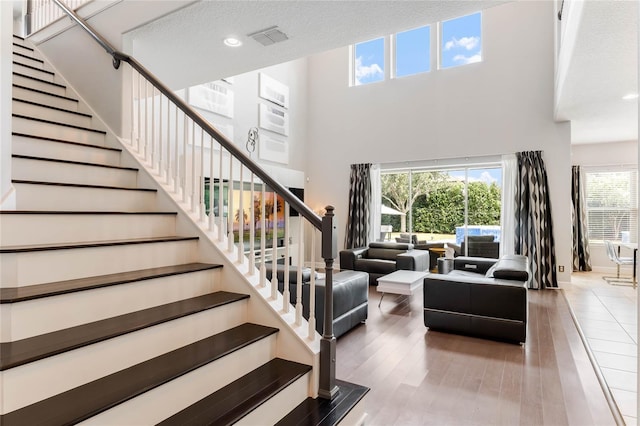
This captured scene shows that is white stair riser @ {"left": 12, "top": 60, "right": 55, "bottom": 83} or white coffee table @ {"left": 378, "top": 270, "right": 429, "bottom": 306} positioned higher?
white stair riser @ {"left": 12, "top": 60, "right": 55, "bottom": 83}

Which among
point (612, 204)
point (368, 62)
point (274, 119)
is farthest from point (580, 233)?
point (274, 119)

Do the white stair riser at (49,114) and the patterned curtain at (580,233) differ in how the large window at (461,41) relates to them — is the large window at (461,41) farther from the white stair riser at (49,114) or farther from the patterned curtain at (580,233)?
the white stair riser at (49,114)

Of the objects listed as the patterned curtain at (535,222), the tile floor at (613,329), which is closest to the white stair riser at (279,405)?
the tile floor at (613,329)

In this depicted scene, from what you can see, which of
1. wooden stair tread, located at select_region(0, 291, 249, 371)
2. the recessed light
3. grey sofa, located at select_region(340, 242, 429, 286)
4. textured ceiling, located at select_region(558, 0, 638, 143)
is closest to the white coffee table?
grey sofa, located at select_region(340, 242, 429, 286)

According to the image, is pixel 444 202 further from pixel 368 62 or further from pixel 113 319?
pixel 113 319

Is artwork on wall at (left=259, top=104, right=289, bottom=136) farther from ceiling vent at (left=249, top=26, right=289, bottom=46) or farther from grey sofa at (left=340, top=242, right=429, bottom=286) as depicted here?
ceiling vent at (left=249, top=26, right=289, bottom=46)

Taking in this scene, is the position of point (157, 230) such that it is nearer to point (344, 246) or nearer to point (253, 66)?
point (253, 66)

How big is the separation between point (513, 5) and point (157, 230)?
24.3ft

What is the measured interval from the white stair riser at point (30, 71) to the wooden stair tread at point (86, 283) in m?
2.83

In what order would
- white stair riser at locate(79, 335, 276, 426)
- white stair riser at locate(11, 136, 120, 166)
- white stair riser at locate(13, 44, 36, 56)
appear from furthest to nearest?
white stair riser at locate(13, 44, 36, 56), white stair riser at locate(11, 136, 120, 166), white stair riser at locate(79, 335, 276, 426)

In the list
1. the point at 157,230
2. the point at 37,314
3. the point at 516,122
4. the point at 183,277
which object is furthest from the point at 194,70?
the point at 516,122

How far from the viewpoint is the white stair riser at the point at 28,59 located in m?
3.58

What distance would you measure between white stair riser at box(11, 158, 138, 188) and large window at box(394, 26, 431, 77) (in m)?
6.50

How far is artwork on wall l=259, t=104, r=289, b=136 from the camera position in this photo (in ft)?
24.0
